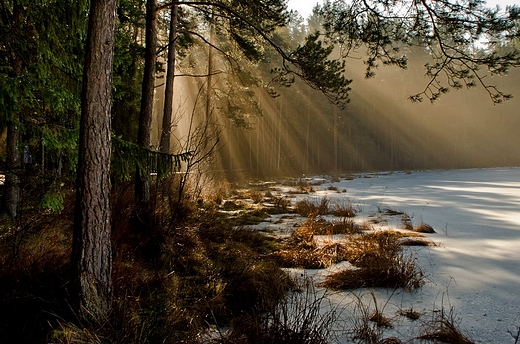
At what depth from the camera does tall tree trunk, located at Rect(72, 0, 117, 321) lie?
2.25 meters

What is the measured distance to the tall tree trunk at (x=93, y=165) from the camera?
2246 mm

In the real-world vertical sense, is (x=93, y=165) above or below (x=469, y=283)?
above

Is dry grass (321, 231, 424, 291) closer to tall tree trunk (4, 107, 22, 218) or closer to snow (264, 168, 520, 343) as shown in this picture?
snow (264, 168, 520, 343)

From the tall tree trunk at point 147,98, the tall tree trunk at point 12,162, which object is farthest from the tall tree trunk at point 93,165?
the tall tree trunk at point 12,162

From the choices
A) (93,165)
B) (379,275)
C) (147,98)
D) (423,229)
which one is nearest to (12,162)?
(147,98)

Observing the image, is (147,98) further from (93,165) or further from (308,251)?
(308,251)

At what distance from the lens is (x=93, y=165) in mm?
2271

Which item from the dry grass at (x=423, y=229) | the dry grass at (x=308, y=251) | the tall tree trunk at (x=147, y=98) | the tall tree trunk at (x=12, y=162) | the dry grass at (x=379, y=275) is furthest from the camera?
the dry grass at (x=423, y=229)

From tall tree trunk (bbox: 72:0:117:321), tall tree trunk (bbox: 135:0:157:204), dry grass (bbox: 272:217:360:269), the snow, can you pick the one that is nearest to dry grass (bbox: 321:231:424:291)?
the snow

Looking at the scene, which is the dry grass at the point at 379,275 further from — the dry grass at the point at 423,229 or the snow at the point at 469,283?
the dry grass at the point at 423,229

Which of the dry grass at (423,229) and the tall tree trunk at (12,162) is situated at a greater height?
the tall tree trunk at (12,162)

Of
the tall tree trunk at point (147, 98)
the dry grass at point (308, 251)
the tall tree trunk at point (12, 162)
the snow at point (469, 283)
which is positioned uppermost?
the tall tree trunk at point (147, 98)

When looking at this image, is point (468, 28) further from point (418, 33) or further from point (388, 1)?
point (388, 1)

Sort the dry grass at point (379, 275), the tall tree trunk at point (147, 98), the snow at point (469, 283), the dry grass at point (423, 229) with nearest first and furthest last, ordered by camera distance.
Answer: the snow at point (469, 283) → the dry grass at point (379, 275) → the tall tree trunk at point (147, 98) → the dry grass at point (423, 229)
